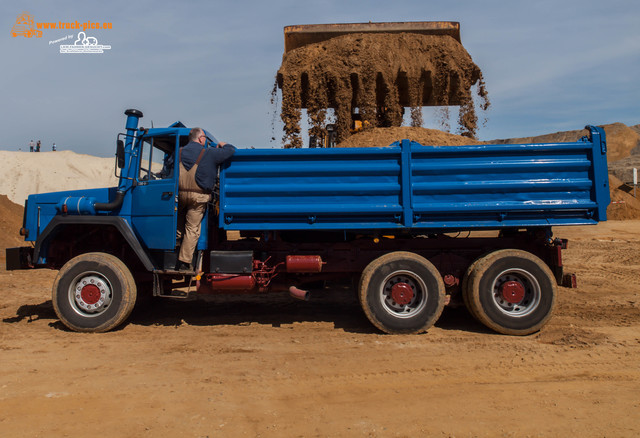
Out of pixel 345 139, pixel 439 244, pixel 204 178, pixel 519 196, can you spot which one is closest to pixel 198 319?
pixel 204 178

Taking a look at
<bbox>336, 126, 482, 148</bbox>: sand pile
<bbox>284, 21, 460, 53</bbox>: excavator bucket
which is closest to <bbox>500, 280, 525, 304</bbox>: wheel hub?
<bbox>336, 126, 482, 148</bbox>: sand pile

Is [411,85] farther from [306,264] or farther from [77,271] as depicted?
[77,271]

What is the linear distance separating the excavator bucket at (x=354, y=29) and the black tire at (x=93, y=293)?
745cm

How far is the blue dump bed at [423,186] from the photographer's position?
5.45 m

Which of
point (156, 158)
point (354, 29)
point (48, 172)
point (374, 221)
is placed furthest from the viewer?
point (48, 172)

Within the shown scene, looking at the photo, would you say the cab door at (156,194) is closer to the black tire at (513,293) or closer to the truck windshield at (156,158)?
the truck windshield at (156,158)

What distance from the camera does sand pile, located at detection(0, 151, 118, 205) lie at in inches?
1815

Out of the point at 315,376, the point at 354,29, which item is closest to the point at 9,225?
the point at 354,29

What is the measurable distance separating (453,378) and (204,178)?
3.66 meters

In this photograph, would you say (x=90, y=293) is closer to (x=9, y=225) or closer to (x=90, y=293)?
(x=90, y=293)

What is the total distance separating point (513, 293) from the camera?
5.48 meters

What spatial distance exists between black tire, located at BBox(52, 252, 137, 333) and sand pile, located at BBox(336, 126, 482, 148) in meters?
5.33

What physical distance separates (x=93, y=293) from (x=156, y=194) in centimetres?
151

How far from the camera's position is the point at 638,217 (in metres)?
21.8
